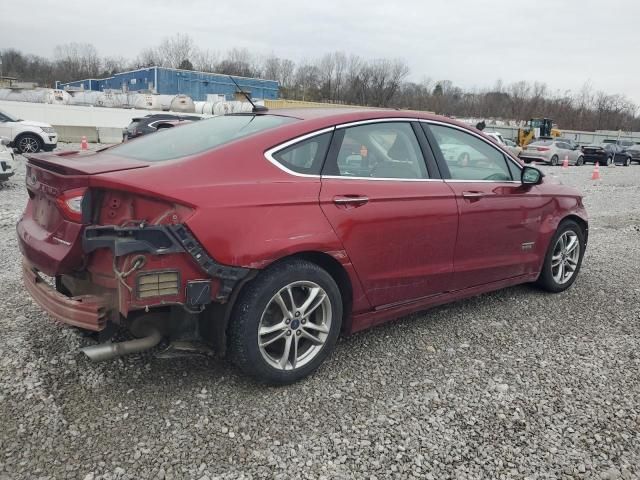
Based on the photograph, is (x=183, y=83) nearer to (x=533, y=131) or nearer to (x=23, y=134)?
(x=533, y=131)

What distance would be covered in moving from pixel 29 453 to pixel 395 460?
5.54ft

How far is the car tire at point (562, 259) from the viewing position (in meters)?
4.84

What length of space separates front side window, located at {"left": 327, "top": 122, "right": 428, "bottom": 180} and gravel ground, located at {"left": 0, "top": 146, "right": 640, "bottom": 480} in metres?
1.21

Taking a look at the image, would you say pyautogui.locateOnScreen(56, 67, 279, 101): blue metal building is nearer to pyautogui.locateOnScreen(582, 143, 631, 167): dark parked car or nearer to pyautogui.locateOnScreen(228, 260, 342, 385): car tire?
pyautogui.locateOnScreen(582, 143, 631, 167): dark parked car

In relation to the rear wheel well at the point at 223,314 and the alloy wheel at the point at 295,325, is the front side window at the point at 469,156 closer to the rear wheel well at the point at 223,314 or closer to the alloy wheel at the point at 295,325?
the rear wheel well at the point at 223,314

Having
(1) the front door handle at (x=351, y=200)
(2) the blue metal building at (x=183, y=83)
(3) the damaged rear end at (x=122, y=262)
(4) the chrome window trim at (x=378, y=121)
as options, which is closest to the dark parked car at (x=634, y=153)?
(4) the chrome window trim at (x=378, y=121)

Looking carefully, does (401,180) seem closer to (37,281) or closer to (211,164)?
(211,164)

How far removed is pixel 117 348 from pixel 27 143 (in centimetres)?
1716

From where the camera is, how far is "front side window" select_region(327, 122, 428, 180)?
3.31 meters

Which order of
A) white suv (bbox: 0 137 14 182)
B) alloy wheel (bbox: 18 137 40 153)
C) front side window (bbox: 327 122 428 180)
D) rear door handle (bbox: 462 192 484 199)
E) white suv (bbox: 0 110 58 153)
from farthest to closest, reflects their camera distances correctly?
alloy wheel (bbox: 18 137 40 153) → white suv (bbox: 0 110 58 153) → white suv (bbox: 0 137 14 182) → rear door handle (bbox: 462 192 484 199) → front side window (bbox: 327 122 428 180)

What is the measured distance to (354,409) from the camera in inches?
115

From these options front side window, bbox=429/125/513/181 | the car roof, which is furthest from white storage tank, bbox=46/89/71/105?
front side window, bbox=429/125/513/181

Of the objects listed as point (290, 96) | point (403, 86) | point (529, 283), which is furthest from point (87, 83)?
point (529, 283)

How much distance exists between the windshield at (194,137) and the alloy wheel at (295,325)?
956 millimetres
